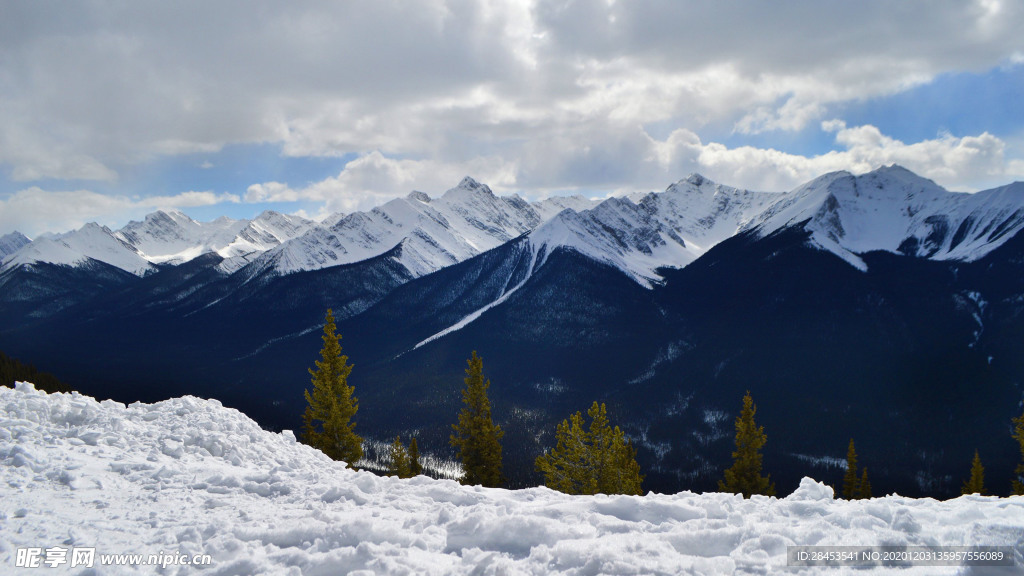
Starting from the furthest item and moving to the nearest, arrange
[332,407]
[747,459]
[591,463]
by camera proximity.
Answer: [747,459] → [332,407] → [591,463]

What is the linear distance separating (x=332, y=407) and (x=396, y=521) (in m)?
20.8

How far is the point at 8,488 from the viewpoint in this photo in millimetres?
10023

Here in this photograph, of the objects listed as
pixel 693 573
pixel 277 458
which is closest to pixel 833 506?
pixel 693 573

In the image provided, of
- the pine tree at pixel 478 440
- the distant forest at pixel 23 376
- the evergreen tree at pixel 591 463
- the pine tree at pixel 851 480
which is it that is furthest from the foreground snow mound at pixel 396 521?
the distant forest at pixel 23 376

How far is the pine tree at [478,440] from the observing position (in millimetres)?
31594

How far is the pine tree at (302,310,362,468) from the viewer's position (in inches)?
1134

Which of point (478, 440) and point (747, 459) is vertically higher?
point (478, 440)

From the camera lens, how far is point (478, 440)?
32.1m

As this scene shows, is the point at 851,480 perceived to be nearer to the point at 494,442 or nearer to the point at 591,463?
the point at 591,463

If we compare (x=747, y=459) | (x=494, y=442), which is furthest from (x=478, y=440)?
(x=747, y=459)

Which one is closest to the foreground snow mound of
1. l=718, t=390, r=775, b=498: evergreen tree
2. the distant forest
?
l=718, t=390, r=775, b=498: evergreen tree

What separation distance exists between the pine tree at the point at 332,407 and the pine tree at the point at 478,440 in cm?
634

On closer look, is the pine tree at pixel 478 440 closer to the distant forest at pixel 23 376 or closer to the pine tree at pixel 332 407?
the pine tree at pixel 332 407

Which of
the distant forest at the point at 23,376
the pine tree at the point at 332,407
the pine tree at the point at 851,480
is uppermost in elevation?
the distant forest at the point at 23,376
